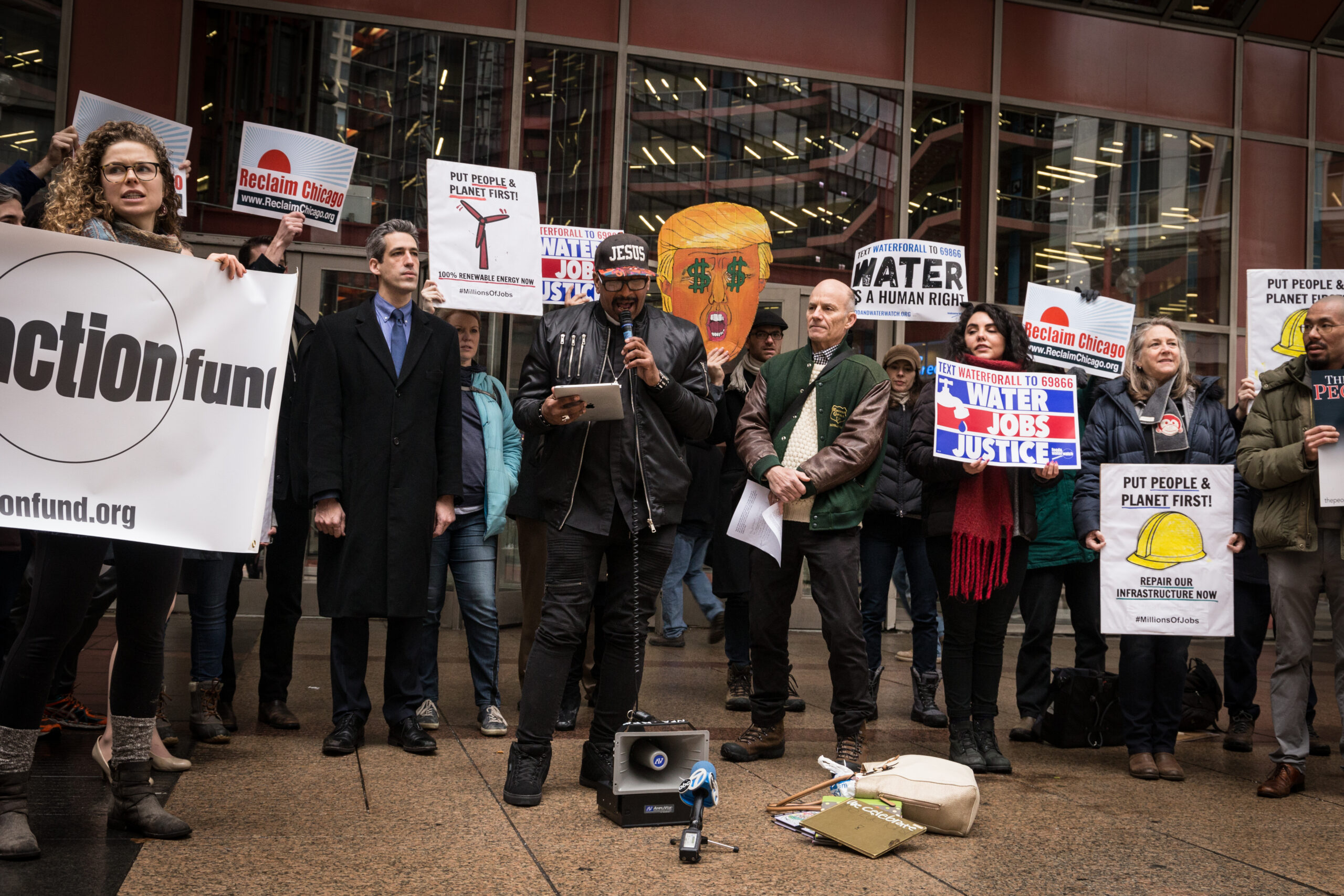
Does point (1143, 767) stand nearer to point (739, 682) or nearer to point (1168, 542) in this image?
point (1168, 542)

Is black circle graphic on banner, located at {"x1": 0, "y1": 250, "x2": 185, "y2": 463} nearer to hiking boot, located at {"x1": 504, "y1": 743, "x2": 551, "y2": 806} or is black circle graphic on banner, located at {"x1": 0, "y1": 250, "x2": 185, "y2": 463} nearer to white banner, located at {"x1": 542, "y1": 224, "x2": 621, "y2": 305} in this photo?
hiking boot, located at {"x1": 504, "y1": 743, "x2": 551, "y2": 806}

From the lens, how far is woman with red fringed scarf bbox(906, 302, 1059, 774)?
505cm

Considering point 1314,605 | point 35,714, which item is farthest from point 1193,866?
point 35,714

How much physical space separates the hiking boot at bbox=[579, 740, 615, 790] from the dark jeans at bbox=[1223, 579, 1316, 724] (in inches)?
134

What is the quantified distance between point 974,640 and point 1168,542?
1020mm

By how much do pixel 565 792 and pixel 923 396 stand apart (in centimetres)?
231

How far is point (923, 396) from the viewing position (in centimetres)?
523

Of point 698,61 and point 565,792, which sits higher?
point 698,61

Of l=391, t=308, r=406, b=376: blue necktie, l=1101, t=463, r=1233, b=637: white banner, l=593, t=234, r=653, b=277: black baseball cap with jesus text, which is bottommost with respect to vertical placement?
l=1101, t=463, r=1233, b=637: white banner

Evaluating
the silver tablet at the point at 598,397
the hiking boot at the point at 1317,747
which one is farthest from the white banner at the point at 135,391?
the hiking boot at the point at 1317,747

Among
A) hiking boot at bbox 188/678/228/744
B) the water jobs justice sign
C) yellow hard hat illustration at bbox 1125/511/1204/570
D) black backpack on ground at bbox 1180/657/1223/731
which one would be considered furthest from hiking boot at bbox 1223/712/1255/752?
hiking boot at bbox 188/678/228/744

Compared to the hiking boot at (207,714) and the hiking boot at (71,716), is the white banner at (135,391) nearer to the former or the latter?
the hiking boot at (207,714)

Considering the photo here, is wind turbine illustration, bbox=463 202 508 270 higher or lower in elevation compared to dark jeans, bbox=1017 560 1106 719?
higher

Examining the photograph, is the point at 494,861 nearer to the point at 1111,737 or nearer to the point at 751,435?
the point at 751,435
